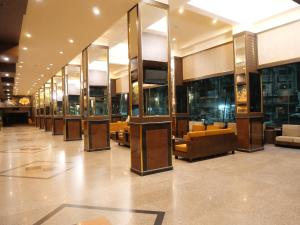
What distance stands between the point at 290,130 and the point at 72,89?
10343mm

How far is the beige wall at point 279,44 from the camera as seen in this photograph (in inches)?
279

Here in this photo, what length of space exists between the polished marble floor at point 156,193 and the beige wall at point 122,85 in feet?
31.9

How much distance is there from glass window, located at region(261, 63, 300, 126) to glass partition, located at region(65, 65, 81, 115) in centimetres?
885


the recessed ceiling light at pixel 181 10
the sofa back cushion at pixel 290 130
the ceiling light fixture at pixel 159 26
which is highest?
the recessed ceiling light at pixel 181 10

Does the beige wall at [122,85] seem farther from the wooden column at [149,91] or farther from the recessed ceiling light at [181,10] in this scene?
the wooden column at [149,91]

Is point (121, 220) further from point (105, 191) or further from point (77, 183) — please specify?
point (77, 183)

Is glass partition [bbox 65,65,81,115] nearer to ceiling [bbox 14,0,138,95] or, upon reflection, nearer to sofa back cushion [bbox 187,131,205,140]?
ceiling [bbox 14,0,138,95]

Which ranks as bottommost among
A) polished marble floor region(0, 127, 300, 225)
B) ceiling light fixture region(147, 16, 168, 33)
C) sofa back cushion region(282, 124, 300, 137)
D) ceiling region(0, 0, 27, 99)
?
polished marble floor region(0, 127, 300, 225)

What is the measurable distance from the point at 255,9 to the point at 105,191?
23.5ft

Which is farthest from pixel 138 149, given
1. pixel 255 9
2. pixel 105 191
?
pixel 255 9

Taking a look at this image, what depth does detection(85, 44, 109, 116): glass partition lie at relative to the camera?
27.4 ft

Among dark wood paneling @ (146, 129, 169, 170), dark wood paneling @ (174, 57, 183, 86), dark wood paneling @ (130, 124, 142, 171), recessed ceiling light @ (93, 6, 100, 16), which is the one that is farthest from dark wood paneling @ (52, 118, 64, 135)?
dark wood paneling @ (146, 129, 169, 170)

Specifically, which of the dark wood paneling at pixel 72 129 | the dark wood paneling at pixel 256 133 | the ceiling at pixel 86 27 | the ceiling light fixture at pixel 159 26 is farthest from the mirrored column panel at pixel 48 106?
the dark wood paneling at pixel 256 133

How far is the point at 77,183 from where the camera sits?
4.61 metres
